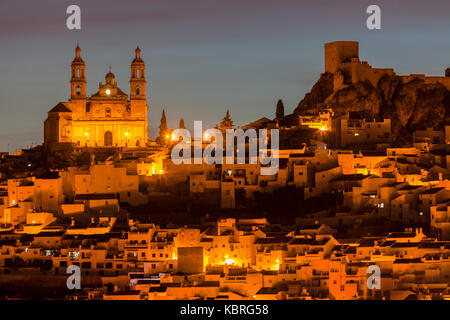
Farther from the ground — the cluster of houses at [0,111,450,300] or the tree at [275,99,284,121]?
the tree at [275,99,284,121]

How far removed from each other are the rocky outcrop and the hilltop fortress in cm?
30

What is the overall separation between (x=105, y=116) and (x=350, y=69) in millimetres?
14273

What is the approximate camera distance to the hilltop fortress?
58.0 metres

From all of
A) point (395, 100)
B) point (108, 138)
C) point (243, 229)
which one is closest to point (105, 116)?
point (108, 138)

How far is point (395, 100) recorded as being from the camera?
189ft

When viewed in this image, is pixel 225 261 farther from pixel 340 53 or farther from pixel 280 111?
pixel 340 53

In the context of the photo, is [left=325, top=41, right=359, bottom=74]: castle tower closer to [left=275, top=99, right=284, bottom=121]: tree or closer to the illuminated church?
[left=275, top=99, right=284, bottom=121]: tree

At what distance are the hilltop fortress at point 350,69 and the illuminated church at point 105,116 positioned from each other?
11.3 metres

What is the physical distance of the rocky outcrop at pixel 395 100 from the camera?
56.6m

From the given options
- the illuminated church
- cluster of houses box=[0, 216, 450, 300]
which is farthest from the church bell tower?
cluster of houses box=[0, 216, 450, 300]

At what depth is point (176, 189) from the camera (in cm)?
4475

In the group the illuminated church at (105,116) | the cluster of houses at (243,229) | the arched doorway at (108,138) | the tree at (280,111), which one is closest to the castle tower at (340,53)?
the tree at (280,111)
